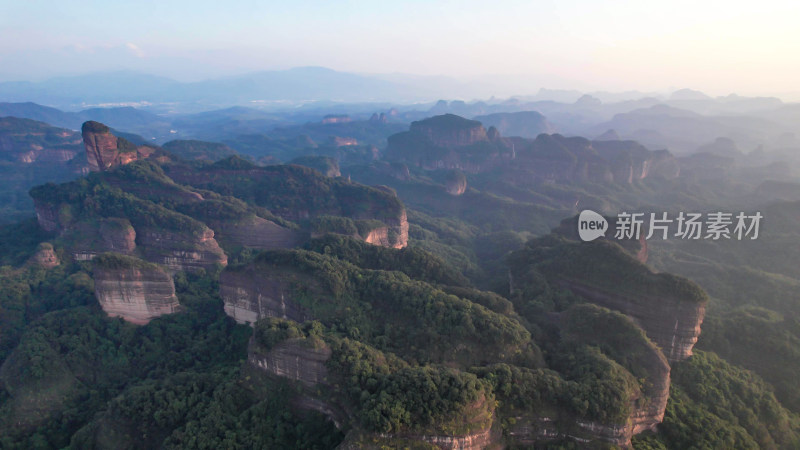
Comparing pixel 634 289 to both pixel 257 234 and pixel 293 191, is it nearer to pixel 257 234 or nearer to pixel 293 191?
pixel 257 234

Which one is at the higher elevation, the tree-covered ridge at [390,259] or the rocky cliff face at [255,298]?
the tree-covered ridge at [390,259]

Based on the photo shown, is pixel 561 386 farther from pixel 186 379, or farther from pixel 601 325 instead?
pixel 186 379

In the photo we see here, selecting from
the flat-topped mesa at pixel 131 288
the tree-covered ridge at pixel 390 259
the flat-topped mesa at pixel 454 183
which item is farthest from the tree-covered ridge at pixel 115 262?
the flat-topped mesa at pixel 454 183

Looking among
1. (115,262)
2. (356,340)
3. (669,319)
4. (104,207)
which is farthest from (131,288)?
(669,319)

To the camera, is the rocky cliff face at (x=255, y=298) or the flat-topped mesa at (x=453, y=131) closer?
the rocky cliff face at (x=255, y=298)

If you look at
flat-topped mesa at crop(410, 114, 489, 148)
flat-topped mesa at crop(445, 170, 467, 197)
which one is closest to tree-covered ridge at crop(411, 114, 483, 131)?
flat-topped mesa at crop(410, 114, 489, 148)

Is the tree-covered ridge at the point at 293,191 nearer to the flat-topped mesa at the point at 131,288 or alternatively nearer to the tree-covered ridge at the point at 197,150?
the flat-topped mesa at the point at 131,288

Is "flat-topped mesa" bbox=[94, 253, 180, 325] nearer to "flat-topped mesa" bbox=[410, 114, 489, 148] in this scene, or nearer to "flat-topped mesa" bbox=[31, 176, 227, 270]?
"flat-topped mesa" bbox=[31, 176, 227, 270]
